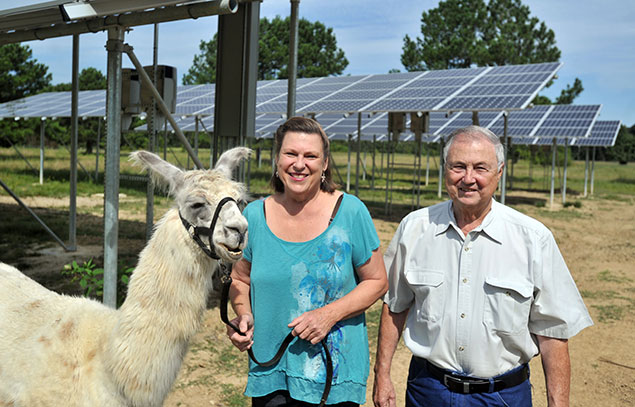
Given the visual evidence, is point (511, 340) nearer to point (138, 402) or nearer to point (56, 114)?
point (138, 402)

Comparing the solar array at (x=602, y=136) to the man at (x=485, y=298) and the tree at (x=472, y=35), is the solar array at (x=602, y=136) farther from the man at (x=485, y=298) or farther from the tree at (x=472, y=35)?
the man at (x=485, y=298)

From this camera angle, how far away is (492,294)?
2293 mm

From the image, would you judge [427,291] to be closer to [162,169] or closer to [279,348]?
[279,348]

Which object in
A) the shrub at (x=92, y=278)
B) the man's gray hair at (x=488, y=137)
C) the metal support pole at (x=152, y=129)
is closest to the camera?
the man's gray hair at (x=488, y=137)

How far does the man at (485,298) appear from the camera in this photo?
228 cm

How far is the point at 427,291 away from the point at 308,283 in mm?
513

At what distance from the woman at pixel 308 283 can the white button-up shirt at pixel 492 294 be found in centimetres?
25

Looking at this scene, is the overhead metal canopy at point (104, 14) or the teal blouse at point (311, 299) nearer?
the teal blouse at point (311, 299)

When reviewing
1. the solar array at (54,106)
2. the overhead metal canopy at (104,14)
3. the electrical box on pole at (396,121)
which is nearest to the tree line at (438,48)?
the solar array at (54,106)

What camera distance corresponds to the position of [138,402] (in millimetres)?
2467

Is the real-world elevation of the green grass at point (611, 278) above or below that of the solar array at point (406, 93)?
below

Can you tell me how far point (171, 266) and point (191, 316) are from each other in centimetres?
23

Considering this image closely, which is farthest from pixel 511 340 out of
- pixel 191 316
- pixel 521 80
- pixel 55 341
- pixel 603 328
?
pixel 521 80

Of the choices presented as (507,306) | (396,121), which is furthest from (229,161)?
(396,121)
